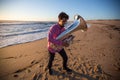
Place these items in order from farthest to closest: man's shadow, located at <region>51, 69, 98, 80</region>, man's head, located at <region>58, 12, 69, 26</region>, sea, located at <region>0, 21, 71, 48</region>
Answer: sea, located at <region>0, 21, 71, 48</region> → man's shadow, located at <region>51, 69, 98, 80</region> → man's head, located at <region>58, 12, 69, 26</region>

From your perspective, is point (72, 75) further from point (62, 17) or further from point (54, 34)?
point (62, 17)

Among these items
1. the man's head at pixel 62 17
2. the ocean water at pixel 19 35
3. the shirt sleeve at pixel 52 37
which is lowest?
the ocean water at pixel 19 35

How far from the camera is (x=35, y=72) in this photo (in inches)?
165

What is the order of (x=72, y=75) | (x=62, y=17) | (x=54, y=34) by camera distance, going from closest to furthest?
(x=62, y=17), (x=54, y=34), (x=72, y=75)

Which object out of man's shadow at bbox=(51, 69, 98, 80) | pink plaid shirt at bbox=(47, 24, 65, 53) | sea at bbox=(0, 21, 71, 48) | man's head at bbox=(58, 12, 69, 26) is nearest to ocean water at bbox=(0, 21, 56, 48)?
sea at bbox=(0, 21, 71, 48)

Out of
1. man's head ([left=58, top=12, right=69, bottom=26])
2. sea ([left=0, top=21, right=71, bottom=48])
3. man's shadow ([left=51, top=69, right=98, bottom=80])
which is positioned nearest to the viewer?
man's head ([left=58, top=12, right=69, bottom=26])

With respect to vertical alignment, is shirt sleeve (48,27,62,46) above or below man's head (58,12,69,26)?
below

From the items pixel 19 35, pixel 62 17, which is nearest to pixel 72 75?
pixel 62 17

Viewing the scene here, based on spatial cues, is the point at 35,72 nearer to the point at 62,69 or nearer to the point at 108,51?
the point at 62,69

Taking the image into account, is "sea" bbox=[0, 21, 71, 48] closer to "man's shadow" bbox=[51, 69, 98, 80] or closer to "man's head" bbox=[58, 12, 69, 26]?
"man's shadow" bbox=[51, 69, 98, 80]

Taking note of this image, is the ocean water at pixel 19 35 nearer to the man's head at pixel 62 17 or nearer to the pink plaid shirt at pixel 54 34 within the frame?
the pink plaid shirt at pixel 54 34

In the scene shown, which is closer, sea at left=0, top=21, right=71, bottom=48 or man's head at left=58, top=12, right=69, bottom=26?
man's head at left=58, top=12, right=69, bottom=26

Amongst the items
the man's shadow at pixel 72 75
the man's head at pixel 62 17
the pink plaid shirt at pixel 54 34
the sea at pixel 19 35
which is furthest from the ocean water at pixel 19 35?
the man's head at pixel 62 17

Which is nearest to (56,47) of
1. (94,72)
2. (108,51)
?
(94,72)
